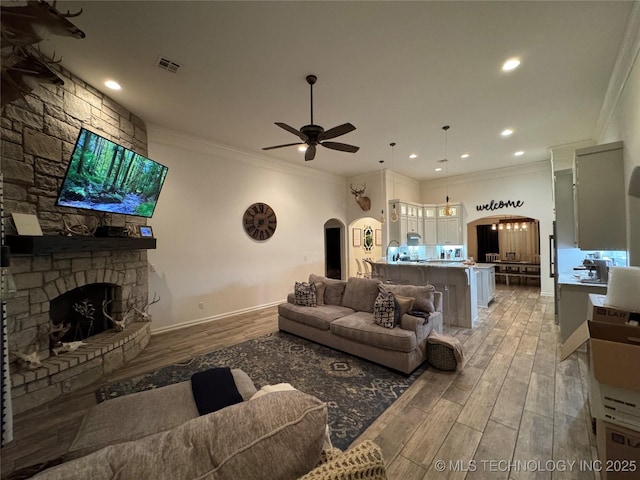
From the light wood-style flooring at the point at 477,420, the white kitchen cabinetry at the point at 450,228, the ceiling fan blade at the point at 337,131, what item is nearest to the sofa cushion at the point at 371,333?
the light wood-style flooring at the point at 477,420

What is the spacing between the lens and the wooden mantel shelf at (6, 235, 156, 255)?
247 centimetres

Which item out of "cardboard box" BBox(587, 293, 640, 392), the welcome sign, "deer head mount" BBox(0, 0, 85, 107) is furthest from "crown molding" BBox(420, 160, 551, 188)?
"deer head mount" BBox(0, 0, 85, 107)

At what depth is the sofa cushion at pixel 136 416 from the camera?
4.27 feet

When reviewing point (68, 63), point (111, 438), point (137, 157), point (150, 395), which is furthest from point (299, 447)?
point (68, 63)

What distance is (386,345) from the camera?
9.72ft

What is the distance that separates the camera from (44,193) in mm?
2830

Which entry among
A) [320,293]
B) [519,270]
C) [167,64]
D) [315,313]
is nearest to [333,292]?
[320,293]

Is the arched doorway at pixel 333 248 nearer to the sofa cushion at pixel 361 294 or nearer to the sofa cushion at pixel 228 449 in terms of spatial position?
the sofa cushion at pixel 361 294

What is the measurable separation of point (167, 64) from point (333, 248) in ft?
22.6

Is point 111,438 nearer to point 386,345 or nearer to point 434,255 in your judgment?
point 386,345

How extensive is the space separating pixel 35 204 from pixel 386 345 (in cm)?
417

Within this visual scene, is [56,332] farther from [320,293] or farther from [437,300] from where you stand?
[437,300]

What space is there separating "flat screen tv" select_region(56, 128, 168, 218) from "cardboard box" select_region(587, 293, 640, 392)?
4.71 meters

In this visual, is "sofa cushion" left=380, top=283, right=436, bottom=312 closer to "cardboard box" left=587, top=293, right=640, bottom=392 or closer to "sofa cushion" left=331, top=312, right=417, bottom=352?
"sofa cushion" left=331, top=312, right=417, bottom=352
